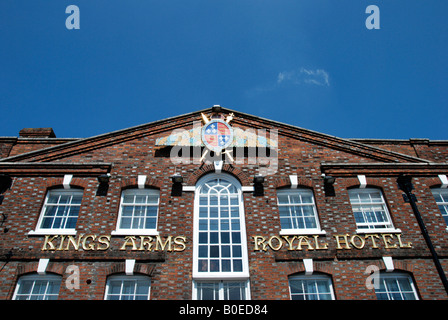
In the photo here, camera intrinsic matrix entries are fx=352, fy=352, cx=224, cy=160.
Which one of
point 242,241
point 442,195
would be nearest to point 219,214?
point 242,241

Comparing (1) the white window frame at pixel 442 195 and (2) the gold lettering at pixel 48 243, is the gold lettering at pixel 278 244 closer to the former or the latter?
(1) the white window frame at pixel 442 195

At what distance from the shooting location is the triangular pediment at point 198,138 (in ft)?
47.4

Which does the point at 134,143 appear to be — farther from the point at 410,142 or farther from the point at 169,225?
the point at 410,142

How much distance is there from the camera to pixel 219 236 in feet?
41.5

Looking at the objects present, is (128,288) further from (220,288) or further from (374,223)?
(374,223)

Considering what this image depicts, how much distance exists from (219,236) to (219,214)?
2.91 ft

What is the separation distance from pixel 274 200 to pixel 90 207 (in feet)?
22.4

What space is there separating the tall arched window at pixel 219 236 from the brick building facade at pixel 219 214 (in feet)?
0.13

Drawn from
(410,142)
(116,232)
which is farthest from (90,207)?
(410,142)

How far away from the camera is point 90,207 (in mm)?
12961

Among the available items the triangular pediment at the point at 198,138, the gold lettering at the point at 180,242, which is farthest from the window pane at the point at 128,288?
the triangular pediment at the point at 198,138

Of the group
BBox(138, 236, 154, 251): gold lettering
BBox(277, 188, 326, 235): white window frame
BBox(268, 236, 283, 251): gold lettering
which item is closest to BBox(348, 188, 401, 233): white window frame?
BBox(277, 188, 326, 235): white window frame

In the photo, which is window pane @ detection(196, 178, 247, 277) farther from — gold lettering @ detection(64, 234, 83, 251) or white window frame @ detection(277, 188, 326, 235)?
gold lettering @ detection(64, 234, 83, 251)
